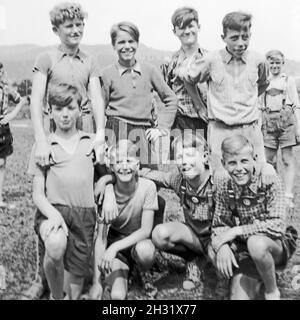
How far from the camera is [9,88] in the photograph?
11.8 feet

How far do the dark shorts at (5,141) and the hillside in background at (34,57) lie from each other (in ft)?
0.87

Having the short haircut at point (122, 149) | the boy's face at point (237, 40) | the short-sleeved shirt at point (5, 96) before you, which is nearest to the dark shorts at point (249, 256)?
the short haircut at point (122, 149)

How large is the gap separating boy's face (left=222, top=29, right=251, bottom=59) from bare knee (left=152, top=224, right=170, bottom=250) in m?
0.96

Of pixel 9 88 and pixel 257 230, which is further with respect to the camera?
pixel 9 88

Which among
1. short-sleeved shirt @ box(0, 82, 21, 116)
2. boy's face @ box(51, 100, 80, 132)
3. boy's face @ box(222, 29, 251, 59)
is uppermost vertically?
boy's face @ box(222, 29, 251, 59)

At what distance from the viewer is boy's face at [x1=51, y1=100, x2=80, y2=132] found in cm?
339

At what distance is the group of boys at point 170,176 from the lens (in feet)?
11.1

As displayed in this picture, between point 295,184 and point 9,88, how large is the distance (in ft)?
5.19

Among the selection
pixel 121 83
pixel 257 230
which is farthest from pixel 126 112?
pixel 257 230

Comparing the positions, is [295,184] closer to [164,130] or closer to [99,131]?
[164,130]

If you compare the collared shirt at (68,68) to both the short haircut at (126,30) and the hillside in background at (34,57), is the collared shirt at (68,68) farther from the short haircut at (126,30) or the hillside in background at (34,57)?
the short haircut at (126,30)

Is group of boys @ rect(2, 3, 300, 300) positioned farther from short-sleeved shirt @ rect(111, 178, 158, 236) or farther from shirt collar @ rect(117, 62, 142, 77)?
shirt collar @ rect(117, 62, 142, 77)

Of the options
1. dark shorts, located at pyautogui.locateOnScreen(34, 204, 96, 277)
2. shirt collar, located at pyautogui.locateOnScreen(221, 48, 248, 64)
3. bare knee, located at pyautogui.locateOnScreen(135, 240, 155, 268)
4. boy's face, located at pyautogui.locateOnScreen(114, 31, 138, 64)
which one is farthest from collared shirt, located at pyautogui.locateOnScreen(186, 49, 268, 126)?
dark shorts, located at pyautogui.locateOnScreen(34, 204, 96, 277)

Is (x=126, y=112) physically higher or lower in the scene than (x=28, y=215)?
higher
